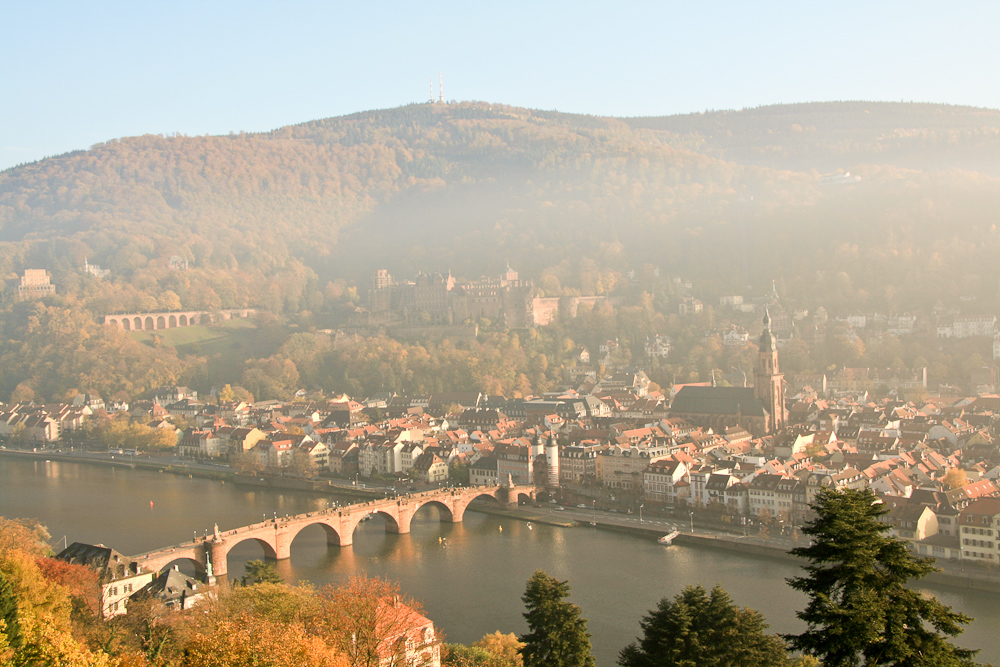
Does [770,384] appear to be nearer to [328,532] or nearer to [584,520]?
[584,520]

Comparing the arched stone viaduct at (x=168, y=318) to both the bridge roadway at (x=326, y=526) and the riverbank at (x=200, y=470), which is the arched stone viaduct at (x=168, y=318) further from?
the bridge roadway at (x=326, y=526)

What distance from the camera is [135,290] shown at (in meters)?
72.7

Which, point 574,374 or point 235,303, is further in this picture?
point 235,303

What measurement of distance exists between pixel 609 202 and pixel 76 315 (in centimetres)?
5175

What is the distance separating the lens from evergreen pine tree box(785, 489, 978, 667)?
846 centimetres

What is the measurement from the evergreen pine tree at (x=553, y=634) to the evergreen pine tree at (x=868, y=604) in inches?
213

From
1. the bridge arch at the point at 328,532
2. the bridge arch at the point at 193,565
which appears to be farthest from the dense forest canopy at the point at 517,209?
the bridge arch at the point at 193,565

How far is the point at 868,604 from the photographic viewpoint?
28.3 ft

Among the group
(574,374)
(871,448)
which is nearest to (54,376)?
(574,374)

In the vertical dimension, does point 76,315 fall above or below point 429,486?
above

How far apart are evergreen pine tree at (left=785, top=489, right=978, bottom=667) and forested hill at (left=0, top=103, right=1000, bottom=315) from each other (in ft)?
177

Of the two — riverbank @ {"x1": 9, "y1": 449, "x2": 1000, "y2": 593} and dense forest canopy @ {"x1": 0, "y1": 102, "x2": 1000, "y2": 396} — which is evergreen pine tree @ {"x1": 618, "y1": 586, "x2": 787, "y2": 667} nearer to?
riverbank @ {"x1": 9, "y1": 449, "x2": 1000, "y2": 593}

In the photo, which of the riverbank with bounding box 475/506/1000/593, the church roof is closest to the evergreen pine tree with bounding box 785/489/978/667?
the riverbank with bounding box 475/506/1000/593

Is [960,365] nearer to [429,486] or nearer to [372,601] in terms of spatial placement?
[429,486]
